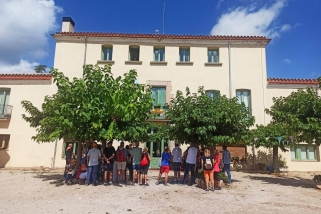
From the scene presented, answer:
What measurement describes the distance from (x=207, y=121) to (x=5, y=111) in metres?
14.2

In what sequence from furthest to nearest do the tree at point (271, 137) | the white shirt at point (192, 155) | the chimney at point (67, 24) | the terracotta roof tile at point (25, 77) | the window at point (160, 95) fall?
the chimney at point (67, 24)
the window at point (160, 95)
the terracotta roof tile at point (25, 77)
the tree at point (271, 137)
the white shirt at point (192, 155)

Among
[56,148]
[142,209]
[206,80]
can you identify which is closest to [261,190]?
[142,209]

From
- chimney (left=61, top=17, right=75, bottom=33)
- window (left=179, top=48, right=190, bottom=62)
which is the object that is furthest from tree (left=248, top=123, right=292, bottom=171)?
chimney (left=61, top=17, right=75, bottom=33)

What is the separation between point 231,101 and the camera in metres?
10.7

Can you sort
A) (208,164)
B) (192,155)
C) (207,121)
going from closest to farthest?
(208,164), (207,121), (192,155)

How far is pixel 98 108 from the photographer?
9.15 metres

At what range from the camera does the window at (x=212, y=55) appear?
1766cm

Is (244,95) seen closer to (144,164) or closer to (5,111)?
(144,164)

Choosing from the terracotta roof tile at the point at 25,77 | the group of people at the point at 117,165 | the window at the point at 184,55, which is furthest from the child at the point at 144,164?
the terracotta roof tile at the point at 25,77

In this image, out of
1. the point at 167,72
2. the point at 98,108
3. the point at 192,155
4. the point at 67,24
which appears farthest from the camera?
the point at 67,24

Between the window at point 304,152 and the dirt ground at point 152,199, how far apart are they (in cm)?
701

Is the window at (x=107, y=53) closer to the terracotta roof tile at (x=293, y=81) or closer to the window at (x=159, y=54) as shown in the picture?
the window at (x=159, y=54)

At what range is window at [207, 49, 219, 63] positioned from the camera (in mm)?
17656

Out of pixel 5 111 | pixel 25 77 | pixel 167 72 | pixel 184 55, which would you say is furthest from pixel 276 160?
pixel 5 111
